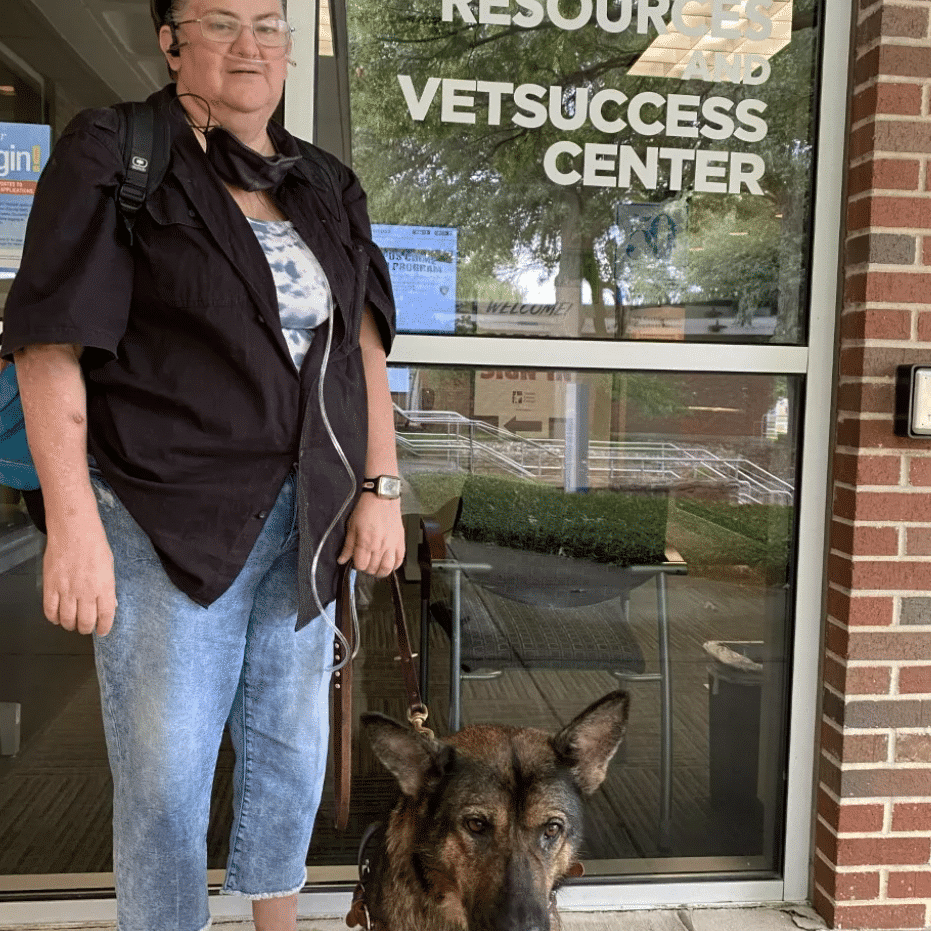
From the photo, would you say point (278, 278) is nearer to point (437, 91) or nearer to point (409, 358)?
point (409, 358)

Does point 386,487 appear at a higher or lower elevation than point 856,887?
higher

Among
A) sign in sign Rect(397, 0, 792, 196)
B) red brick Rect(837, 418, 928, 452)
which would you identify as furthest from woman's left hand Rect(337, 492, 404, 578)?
red brick Rect(837, 418, 928, 452)

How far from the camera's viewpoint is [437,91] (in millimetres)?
2785

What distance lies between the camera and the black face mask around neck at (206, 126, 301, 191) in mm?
1850

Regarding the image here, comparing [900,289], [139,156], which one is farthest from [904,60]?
[139,156]

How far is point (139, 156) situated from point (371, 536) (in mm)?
831

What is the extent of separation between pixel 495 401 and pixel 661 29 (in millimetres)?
1173

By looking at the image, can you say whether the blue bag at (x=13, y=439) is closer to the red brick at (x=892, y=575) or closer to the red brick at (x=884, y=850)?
the red brick at (x=892, y=575)

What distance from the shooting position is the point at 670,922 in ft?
9.47

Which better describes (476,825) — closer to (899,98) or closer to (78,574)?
(78,574)

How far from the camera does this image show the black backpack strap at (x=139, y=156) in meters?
1.70

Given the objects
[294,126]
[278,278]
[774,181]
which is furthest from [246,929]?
[774,181]

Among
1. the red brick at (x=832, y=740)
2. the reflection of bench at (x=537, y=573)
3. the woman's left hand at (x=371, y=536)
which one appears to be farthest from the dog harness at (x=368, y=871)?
the red brick at (x=832, y=740)

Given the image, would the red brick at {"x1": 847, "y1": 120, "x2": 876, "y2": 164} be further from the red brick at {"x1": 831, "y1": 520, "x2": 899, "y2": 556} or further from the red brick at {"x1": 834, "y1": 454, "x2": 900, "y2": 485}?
the red brick at {"x1": 831, "y1": 520, "x2": 899, "y2": 556}
